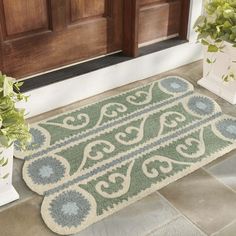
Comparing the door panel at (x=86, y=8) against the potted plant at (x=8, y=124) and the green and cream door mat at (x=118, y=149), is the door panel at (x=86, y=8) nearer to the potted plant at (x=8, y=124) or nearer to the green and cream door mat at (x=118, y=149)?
the green and cream door mat at (x=118, y=149)

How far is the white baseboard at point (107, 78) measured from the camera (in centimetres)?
210

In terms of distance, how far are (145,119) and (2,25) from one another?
0.79m

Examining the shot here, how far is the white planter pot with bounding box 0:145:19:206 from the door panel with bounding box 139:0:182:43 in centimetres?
116

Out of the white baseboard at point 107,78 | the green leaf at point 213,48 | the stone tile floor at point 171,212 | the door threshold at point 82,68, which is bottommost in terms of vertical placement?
the stone tile floor at point 171,212

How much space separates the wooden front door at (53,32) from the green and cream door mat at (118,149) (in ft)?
0.94

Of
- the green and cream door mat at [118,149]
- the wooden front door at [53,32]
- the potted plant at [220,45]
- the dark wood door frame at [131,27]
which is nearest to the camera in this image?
the green and cream door mat at [118,149]

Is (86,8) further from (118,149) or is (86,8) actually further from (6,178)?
(6,178)

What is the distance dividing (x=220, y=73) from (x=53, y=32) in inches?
34.5

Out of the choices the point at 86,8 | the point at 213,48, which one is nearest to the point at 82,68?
the point at 86,8

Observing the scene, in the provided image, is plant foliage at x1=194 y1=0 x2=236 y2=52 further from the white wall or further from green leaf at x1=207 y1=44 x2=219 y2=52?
the white wall

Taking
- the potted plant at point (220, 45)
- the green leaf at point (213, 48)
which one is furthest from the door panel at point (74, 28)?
the green leaf at point (213, 48)

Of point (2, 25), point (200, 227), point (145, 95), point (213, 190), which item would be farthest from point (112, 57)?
point (200, 227)

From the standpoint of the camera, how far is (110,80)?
2.30 m

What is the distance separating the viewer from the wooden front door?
199 cm
